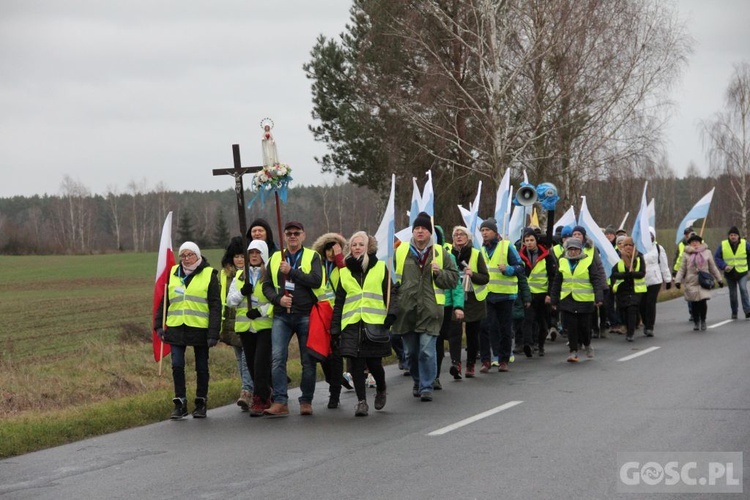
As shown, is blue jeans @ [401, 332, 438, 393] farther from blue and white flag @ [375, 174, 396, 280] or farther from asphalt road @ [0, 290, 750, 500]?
blue and white flag @ [375, 174, 396, 280]

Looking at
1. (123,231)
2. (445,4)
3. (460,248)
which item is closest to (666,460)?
(460,248)

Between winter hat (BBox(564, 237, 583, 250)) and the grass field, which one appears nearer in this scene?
the grass field

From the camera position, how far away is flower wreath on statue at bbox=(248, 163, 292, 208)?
11.3m

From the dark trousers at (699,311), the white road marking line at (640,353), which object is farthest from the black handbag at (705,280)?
the white road marking line at (640,353)

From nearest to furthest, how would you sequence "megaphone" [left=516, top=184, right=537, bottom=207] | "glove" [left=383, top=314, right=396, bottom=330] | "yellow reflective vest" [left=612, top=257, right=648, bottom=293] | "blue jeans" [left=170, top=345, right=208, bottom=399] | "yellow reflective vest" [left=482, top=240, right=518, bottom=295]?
1. "glove" [left=383, top=314, right=396, bottom=330]
2. "blue jeans" [left=170, top=345, right=208, bottom=399]
3. "yellow reflective vest" [left=482, top=240, right=518, bottom=295]
4. "megaphone" [left=516, top=184, right=537, bottom=207]
5. "yellow reflective vest" [left=612, top=257, right=648, bottom=293]

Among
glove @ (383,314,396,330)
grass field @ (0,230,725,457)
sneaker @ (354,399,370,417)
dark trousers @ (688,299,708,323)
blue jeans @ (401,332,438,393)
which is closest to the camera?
sneaker @ (354,399,370,417)

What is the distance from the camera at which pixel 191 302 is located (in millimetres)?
11133

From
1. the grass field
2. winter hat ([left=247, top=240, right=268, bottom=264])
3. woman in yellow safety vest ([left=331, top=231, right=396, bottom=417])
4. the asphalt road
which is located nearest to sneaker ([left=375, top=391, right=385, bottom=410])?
woman in yellow safety vest ([left=331, top=231, right=396, bottom=417])

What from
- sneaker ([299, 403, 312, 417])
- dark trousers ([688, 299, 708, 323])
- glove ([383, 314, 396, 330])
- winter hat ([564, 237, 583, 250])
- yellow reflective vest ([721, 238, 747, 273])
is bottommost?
dark trousers ([688, 299, 708, 323])

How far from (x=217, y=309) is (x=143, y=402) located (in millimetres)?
1473

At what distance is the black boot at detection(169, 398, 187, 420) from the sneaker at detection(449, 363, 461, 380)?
361cm

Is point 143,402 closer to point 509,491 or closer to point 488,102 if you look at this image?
point 509,491

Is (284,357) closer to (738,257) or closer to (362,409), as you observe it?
(362,409)

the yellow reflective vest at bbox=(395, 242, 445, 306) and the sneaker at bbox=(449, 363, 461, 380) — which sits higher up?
the yellow reflective vest at bbox=(395, 242, 445, 306)
